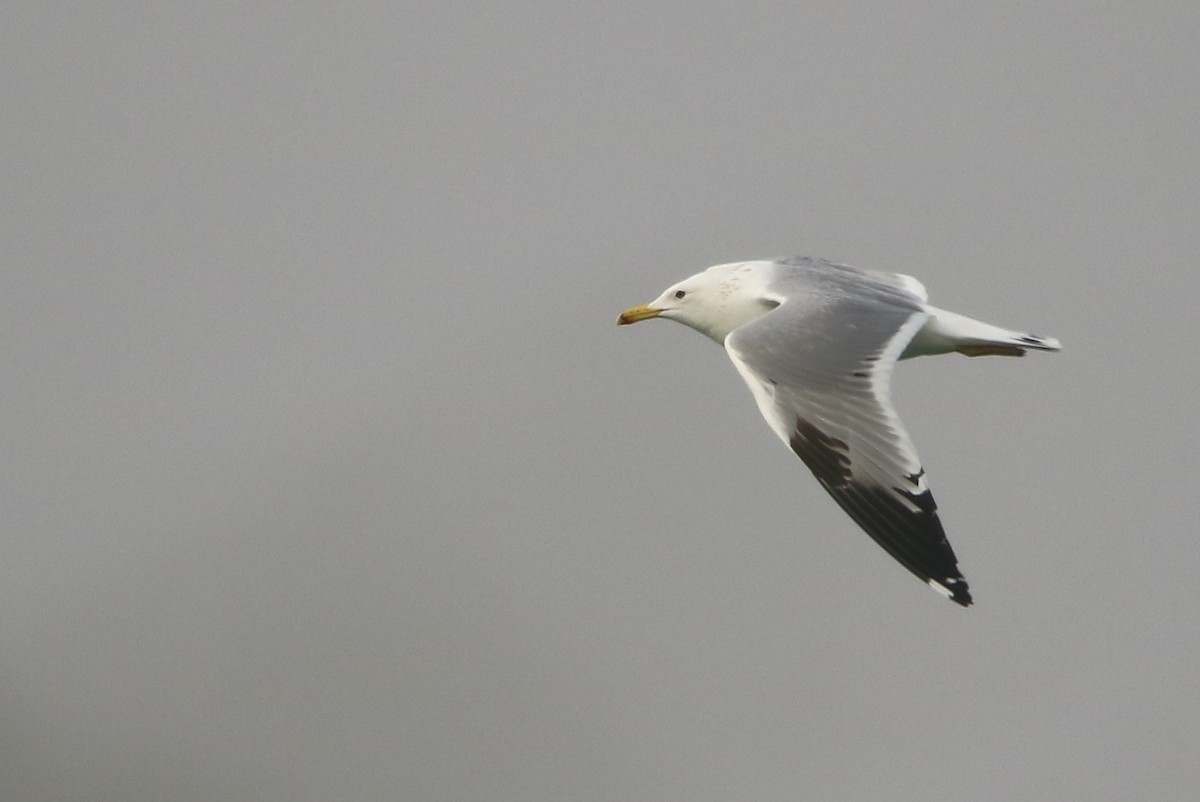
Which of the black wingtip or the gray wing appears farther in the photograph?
the gray wing

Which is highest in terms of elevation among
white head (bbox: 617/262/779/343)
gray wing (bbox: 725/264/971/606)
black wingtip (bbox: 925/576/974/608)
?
white head (bbox: 617/262/779/343)

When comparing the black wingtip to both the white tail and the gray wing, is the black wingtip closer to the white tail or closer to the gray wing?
the gray wing

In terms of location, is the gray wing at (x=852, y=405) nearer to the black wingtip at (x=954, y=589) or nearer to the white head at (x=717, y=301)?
the black wingtip at (x=954, y=589)

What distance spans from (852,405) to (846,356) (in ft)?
0.85

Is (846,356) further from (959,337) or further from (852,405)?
(959,337)

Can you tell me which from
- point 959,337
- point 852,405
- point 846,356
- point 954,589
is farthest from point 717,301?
point 954,589

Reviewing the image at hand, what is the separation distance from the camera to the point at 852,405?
4.17 metres

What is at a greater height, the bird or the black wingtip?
the bird

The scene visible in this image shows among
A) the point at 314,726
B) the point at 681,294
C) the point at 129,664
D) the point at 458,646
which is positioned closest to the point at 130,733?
the point at 129,664

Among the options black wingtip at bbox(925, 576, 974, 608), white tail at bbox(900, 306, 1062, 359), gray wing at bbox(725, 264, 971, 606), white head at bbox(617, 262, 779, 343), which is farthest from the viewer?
white head at bbox(617, 262, 779, 343)

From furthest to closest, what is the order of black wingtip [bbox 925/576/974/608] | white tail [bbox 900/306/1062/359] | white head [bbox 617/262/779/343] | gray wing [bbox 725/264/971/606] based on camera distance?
1. white head [bbox 617/262/779/343]
2. white tail [bbox 900/306/1062/359]
3. gray wing [bbox 725/264/971/606]
4. black wingtip [bbox 925/576/974/608]

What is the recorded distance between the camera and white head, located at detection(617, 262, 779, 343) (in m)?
5.18

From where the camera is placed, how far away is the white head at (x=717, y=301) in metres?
5.18

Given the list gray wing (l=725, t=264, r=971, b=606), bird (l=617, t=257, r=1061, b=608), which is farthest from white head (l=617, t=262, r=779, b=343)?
gray wing (l=725, t=264, r=971, b=606)
